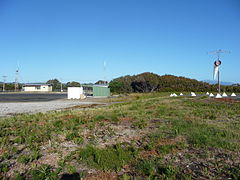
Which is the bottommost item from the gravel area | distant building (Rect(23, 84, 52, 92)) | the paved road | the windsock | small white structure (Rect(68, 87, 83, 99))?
the gravel area

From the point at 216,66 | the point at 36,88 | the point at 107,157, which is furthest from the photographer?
the point at 36,88

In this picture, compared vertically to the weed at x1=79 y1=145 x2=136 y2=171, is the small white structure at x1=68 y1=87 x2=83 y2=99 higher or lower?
higher

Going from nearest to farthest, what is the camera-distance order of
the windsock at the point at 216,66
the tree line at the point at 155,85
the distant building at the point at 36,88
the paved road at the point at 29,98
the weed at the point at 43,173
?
1. the weed at the point at 43,173
2. the windsock at the point at 216,66
3. the paved road at the point at 29,98
4. the tree line at the point at 155,85
5. the distant building at the point at 36,88

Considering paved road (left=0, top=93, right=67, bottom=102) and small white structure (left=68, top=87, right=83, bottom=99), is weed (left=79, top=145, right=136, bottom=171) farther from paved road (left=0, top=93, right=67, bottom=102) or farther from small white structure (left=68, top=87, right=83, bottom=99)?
small white structure (left=68, top=87, right=83, bottom=99)

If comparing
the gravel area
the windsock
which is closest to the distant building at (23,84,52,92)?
the gravel area

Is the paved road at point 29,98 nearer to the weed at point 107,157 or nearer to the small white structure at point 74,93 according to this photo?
the small white structure at point 74,93

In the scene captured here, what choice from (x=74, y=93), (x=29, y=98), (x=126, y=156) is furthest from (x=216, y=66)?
(x=29, y=98)

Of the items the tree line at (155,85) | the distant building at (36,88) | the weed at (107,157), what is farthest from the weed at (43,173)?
the distant building at (36,88)

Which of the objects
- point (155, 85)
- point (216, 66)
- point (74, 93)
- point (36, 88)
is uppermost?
point (216, 66)

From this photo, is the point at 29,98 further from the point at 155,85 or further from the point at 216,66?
the point at 155,85

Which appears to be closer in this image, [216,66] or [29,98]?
[216,66]

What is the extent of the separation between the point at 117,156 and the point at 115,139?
4.18 feet

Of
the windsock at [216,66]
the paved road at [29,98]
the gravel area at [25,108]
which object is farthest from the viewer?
the paved road at [29,98]

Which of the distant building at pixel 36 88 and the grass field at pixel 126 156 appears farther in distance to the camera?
the distant building at pixel 36 88
